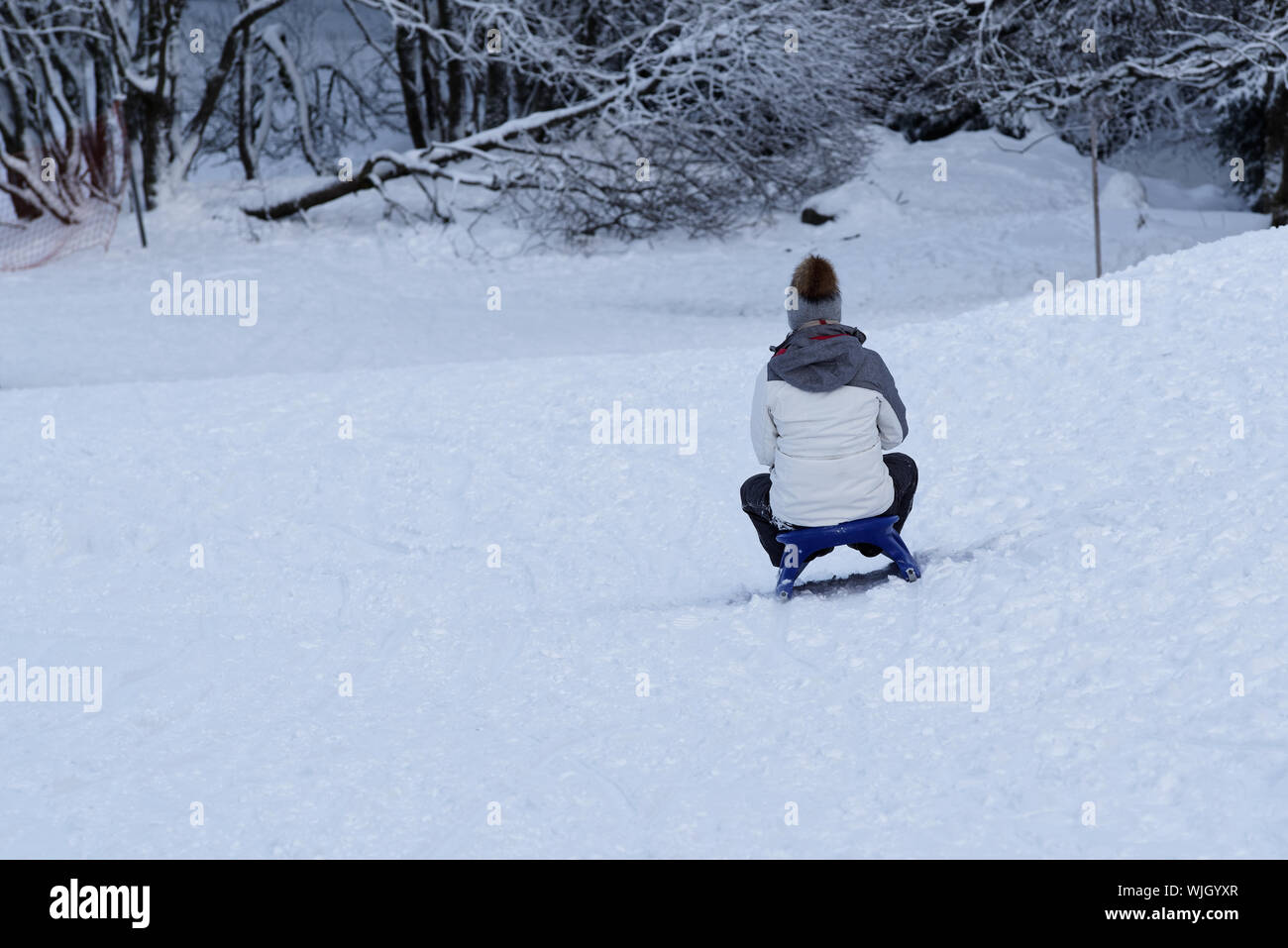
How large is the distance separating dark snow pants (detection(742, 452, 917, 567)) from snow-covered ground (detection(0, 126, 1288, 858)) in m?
0.24

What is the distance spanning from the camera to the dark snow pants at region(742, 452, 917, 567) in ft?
16.7

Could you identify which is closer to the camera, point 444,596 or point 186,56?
point 444,596

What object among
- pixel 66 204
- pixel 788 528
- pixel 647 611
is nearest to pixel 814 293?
pixel 788 528

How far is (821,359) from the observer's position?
15.6ft

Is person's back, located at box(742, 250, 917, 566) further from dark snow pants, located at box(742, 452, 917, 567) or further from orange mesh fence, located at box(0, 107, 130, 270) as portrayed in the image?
orange mesh fence, located at box(0, 107, 130, 270)

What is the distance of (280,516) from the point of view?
278 inches

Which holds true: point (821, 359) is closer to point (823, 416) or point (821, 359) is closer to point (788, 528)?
point (823, 416)

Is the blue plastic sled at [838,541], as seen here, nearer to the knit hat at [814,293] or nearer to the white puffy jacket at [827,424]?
the white puffy jacket at [827,424]

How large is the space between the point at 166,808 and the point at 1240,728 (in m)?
3.12

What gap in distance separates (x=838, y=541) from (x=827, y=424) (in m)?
0.44

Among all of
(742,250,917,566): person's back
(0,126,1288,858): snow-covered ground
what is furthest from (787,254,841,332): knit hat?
(0,126,1288,858): snow-covered ground
